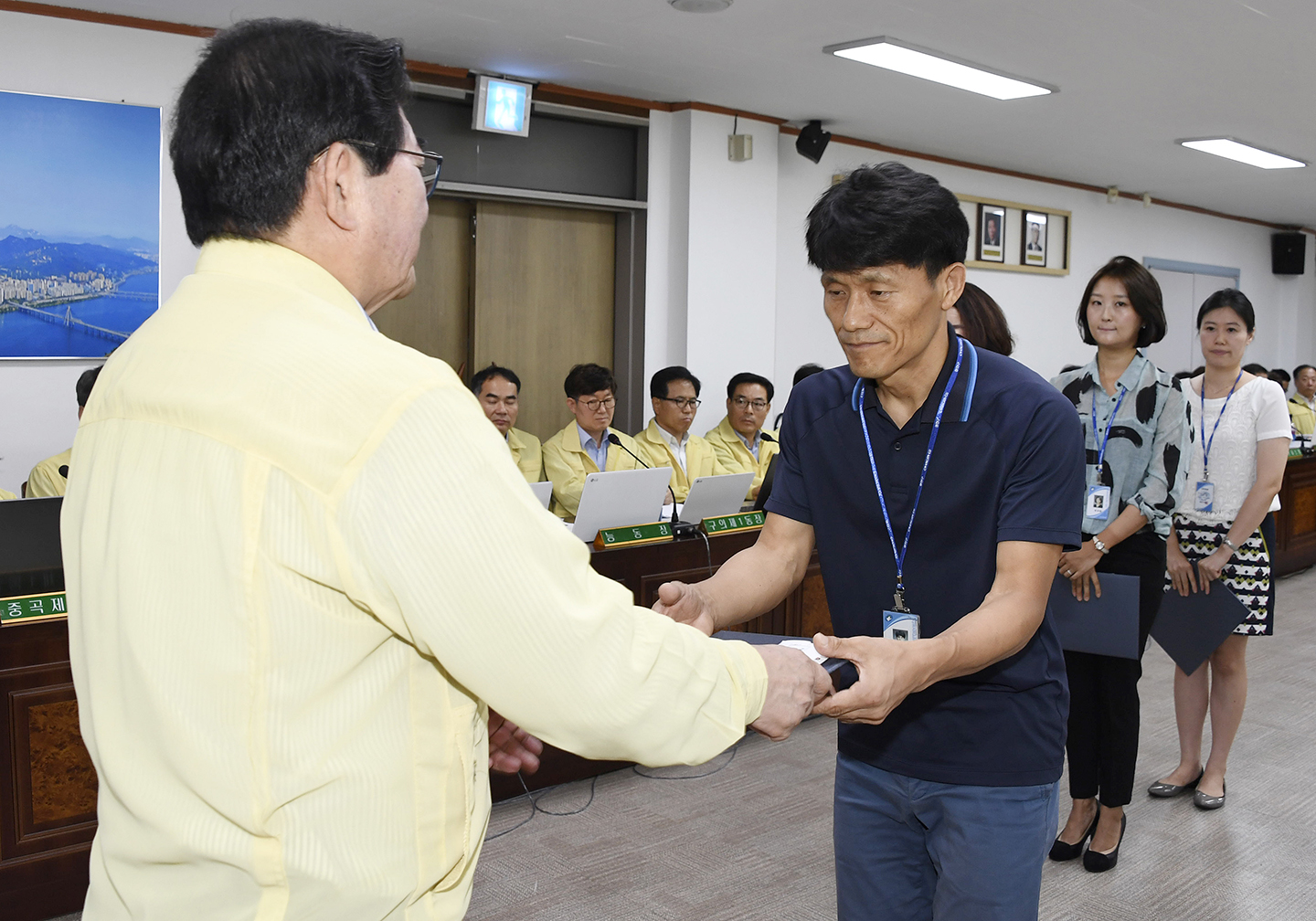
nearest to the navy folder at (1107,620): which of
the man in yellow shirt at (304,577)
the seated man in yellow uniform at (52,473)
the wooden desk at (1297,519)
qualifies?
the man in yellow shirt at (304,577)

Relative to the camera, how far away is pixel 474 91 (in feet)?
17.5

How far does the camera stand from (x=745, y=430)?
568cm

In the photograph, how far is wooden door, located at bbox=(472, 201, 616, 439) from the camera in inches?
231

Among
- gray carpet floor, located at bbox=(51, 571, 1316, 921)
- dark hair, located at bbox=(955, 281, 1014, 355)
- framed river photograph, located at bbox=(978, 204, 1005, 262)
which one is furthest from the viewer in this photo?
framed river photograph, located at bbox=(978, 204, 1005, 262)

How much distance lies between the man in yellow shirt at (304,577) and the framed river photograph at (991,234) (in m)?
7.61

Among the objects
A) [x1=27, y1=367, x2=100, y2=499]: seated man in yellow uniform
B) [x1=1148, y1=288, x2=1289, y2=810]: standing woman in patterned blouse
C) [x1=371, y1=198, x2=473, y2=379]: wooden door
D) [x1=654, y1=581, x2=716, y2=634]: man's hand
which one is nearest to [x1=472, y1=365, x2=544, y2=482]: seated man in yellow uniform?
[x1=371, y1=198, x2=473, y2=379]: wooden door

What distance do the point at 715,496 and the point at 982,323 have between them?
1.58m

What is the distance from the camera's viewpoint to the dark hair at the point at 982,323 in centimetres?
247

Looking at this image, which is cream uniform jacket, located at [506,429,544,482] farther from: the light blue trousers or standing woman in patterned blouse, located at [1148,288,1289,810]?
the light blue trousers

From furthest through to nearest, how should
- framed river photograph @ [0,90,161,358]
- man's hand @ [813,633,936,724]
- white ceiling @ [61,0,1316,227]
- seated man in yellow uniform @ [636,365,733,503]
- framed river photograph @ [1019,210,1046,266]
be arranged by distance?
framed river photograph @ [1019,210,1046,266], seated man in yellow uniform @ [636,365,733,503], white ceiling @ [61,0,1316,227], framed river photograph @ [0,90,161,358], man's hand @ [813,633,936,724]

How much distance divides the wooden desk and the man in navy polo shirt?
6.20 metres

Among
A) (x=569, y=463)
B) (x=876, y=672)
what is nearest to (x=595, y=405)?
(x=569, y=463)

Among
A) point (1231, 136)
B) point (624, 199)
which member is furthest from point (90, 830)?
point (1231, 136)

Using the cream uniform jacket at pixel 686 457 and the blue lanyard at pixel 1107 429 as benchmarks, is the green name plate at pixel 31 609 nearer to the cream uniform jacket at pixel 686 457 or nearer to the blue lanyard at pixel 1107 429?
the blue lanyard at pixel 1107 429
